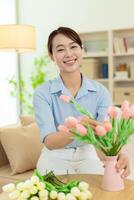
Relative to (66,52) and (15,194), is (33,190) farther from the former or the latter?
(66,52)

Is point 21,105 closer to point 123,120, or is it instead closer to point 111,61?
point 111,61

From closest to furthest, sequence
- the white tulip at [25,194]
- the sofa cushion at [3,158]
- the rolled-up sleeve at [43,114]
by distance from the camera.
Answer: the white tulip at [25,194] → the rolled-up sleeve at [43,114] → the sofa cushion at [3,158]

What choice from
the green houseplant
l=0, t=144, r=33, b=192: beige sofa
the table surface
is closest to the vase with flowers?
the table surface

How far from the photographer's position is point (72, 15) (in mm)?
5516

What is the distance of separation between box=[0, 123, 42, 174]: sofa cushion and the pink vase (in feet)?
3.55

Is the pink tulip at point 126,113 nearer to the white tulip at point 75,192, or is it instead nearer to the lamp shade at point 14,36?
the white tulip at point 75,192

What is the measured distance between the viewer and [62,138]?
1.67 metres

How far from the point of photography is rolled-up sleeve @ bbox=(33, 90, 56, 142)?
1.82 metres

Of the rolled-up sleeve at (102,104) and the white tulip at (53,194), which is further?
the rolled-up sleeve at (102,104)

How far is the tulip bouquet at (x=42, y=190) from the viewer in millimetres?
1181

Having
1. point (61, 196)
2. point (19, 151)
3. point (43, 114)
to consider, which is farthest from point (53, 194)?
point (19, 151)

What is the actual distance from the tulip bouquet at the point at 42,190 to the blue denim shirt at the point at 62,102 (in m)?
0.61

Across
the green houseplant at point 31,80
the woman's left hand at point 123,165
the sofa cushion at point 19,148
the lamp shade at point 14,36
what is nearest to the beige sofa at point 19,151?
the sofa cushion at point 19,148

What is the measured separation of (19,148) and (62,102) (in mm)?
706
